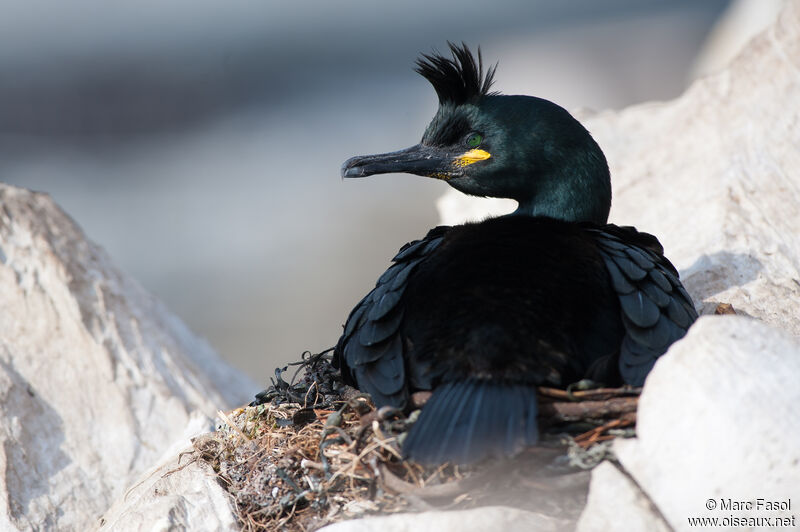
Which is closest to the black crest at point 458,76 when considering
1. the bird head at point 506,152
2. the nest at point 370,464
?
the bird head at point 506,152

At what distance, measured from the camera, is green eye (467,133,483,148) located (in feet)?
14.6

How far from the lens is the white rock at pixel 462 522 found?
9.28ft

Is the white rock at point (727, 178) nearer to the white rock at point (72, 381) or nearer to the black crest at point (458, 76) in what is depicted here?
the black crest at point (458, 76)

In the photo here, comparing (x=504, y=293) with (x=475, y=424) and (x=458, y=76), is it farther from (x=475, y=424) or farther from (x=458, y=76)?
(x=458, y=76)

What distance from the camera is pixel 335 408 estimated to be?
376 centimetres

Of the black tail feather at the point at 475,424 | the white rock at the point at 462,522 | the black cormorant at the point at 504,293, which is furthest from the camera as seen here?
the black cormorant at the point at 504,293

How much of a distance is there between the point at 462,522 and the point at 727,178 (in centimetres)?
353

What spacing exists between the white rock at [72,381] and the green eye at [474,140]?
1955 millimetres

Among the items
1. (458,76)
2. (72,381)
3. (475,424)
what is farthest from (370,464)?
(72,381)

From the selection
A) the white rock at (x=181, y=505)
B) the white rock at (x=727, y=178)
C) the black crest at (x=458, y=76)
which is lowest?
the white rock at (x=181, y=505)

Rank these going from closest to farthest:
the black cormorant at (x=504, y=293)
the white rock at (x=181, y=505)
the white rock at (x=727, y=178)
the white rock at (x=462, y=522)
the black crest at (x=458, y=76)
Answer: the white rock at (x=462, y=522) < the black cormorant at (x=504, y=293) < the white rock at (x=181, y=505) < the black crest at (x=458, y=76) < the white rock at (x=727, y=178)

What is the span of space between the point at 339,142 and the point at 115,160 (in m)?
3.75

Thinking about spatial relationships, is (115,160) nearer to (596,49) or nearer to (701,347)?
(596,49)

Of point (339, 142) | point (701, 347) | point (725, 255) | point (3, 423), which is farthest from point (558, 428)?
point (339, 142)
